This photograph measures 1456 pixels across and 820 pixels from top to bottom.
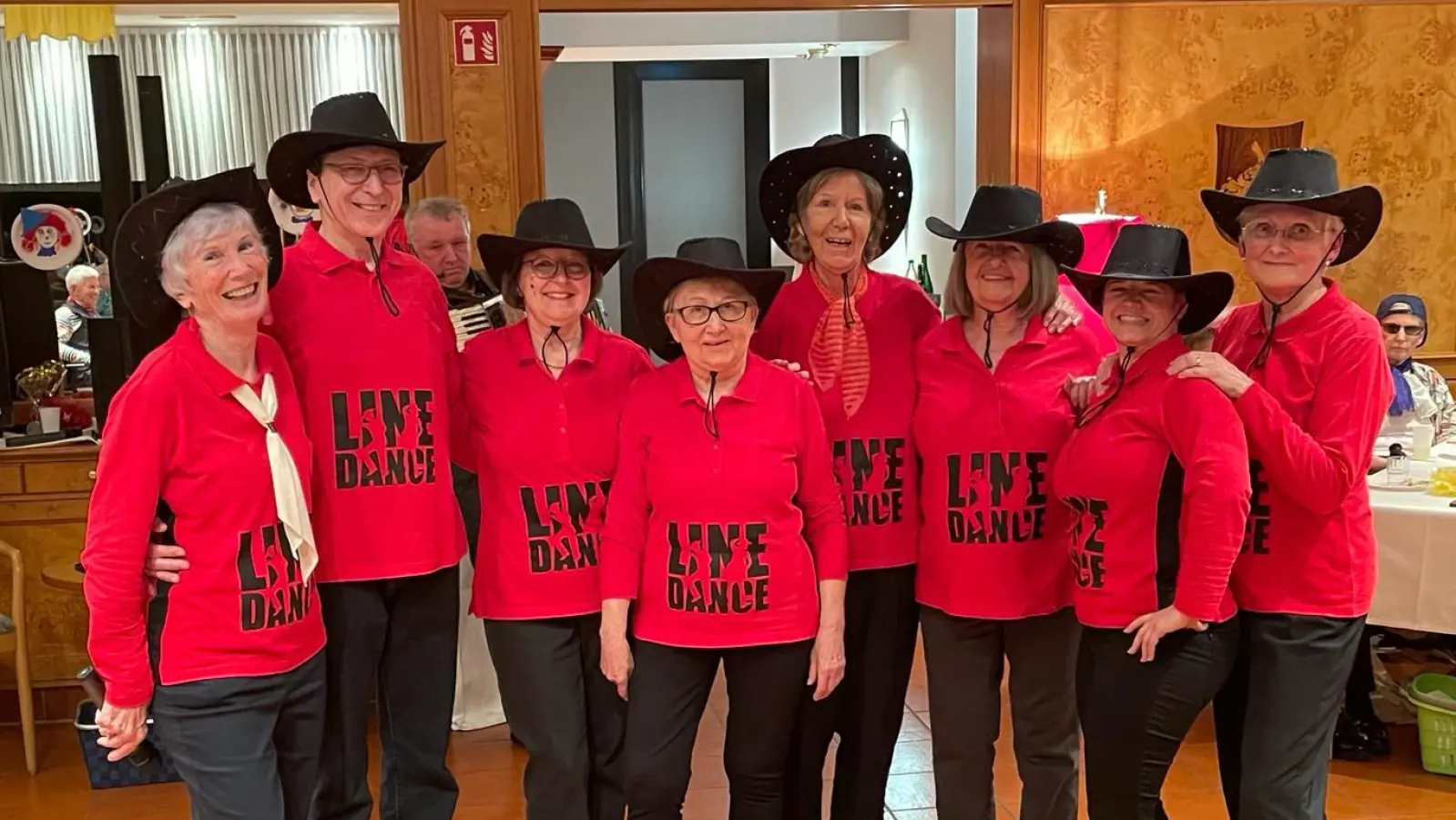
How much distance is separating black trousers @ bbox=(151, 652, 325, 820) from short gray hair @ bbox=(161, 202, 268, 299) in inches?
27.3

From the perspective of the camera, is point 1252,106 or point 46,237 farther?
point 1252,106

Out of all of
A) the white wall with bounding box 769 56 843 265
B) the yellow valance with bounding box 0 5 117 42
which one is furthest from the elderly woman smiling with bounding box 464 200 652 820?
the white wall with bounding box 769 56 843 265

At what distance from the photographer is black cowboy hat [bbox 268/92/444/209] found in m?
2.28

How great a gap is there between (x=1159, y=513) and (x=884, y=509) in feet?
1.92

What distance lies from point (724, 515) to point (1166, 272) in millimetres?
963

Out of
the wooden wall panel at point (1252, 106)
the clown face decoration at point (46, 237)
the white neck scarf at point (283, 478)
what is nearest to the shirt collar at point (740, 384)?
the white neck scarf at point (283, 478)

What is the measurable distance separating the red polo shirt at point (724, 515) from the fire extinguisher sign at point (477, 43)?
7.70 ft

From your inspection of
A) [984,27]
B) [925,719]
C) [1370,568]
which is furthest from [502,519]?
[984,27]

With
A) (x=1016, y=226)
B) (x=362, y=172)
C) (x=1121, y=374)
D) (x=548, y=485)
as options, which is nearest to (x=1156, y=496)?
(x=1121, y=374)

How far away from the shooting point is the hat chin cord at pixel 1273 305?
2.24 metres

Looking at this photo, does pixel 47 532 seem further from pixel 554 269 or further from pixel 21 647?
pixel 554 269

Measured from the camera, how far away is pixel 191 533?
6.70ft

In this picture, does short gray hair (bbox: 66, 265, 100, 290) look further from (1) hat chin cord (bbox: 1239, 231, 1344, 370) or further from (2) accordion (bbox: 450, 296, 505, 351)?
(1) hat chin cord (bbox: 1239, 231, 1344, 370)

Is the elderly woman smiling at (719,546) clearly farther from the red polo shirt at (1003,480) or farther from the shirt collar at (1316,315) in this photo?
the shirt collar at (1316,315)
